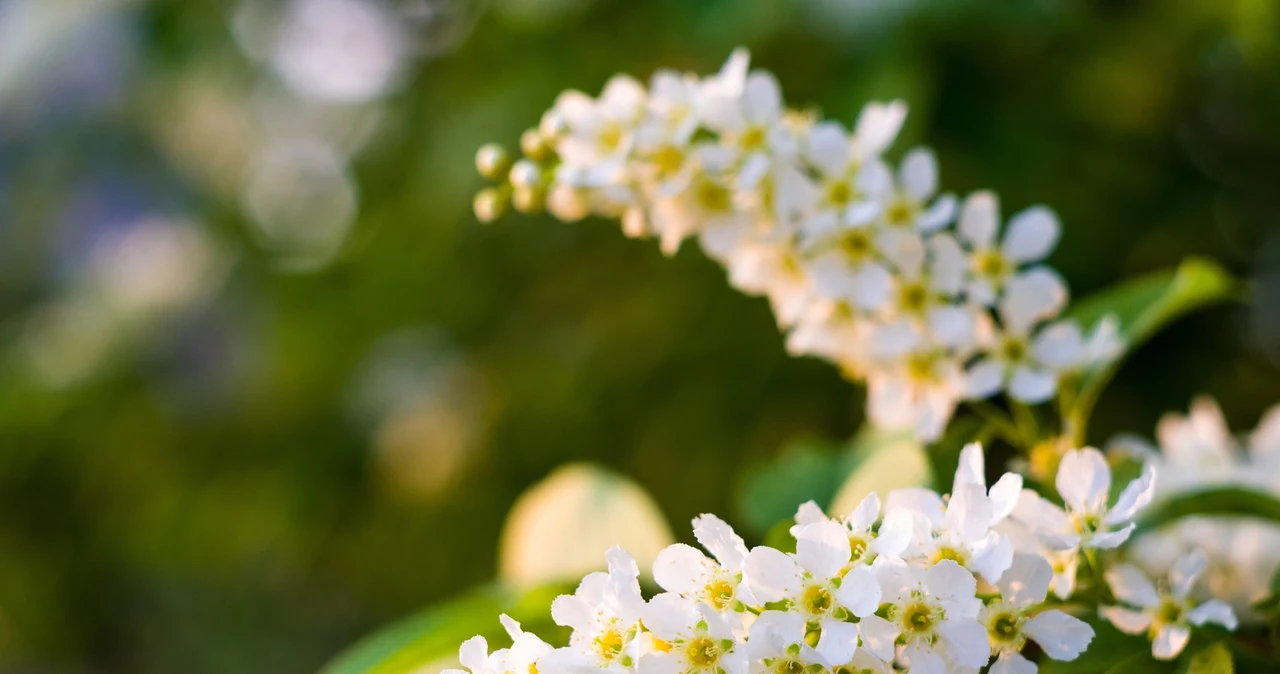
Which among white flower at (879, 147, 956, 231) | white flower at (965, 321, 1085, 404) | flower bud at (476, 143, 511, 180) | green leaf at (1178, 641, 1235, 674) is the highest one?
flower bud at (476, 143, 511, 180)

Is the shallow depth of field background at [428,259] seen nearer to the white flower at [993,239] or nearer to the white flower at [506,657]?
the white flower at [993,239]

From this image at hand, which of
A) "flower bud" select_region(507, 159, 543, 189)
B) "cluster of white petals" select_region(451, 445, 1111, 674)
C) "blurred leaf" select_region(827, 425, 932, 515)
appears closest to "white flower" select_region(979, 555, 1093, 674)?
"cluster of white petals" select_region(451, 445, 1111, 674)

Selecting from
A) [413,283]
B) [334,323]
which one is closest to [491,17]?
[413,283]

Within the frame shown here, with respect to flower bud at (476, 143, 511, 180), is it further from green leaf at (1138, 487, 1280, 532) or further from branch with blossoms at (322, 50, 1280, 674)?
green leaf at (1138, 487, 1280, 532)

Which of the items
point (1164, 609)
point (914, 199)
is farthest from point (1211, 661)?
point (914, 199)

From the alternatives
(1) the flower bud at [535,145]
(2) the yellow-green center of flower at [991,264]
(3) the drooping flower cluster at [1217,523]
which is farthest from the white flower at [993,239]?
(1) the flower bud at [535,145]

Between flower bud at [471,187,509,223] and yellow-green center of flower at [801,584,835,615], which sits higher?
flower bud at [471,187,509,223]

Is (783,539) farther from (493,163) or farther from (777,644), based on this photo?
(493,163)
